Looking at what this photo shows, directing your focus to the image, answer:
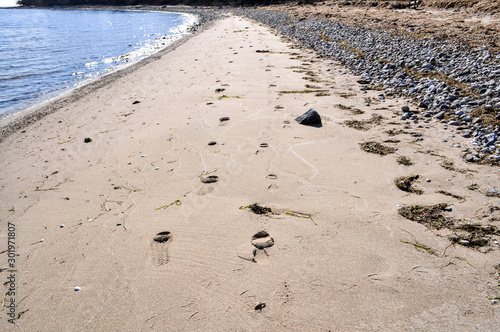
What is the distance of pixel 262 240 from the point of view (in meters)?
2.90

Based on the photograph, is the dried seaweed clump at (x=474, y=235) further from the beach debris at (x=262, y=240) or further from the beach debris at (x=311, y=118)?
the beach debris at (x=311, y=118)

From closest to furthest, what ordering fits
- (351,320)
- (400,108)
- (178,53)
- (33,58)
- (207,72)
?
1. (351,320)
2. (400,108)
3. (207,72)
4. (178,53)
5. (33,58)

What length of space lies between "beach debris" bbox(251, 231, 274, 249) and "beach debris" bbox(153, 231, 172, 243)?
2.97ft

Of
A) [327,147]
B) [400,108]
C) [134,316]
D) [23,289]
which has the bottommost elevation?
[23,289]

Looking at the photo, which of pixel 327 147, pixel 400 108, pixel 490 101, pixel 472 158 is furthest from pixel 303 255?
pixel 490 101

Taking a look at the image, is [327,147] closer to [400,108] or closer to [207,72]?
[400,108]

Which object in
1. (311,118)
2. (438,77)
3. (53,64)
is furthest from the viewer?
(53,64)

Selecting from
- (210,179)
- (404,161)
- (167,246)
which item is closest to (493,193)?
(404,161)

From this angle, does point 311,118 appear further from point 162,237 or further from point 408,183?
point 162,237

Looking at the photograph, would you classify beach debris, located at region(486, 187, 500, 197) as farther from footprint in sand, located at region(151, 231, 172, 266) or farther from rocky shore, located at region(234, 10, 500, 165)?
footprint in sand, located at region(151, 231, 172, 266)

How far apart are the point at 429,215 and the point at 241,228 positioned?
1925 mm

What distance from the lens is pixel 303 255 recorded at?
2.67 m

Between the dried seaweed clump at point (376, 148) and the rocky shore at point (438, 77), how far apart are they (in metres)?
0.95

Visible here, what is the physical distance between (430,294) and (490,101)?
4543mm
